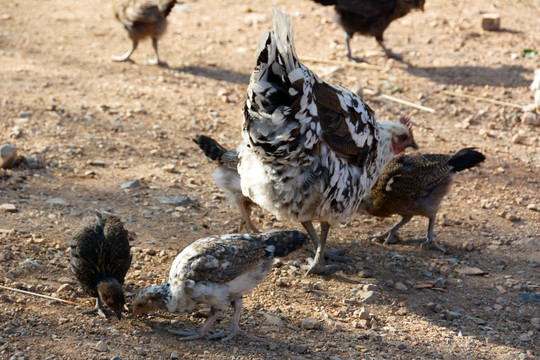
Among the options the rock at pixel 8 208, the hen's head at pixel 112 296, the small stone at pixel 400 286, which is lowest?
the small stone at pixel 400 286

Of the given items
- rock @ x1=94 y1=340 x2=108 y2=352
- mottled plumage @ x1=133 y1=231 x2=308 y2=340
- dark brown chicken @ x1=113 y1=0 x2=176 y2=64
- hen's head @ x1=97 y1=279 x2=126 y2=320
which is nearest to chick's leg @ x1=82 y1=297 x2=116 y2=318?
hen's head @ x1=97 y1=279 x2=126 y2=320

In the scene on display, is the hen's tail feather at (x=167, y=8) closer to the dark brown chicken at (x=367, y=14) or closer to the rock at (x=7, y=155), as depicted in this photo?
the dark brown chicken at (x=367, y=14)

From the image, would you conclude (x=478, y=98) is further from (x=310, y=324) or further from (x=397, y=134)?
(x=310, y=324)

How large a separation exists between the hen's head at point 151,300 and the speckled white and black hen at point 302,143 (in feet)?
4.09

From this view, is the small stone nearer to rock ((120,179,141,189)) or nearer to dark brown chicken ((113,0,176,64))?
rock ((120,179,141,189))

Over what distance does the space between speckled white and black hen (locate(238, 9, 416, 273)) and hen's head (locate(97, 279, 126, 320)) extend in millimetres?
1428

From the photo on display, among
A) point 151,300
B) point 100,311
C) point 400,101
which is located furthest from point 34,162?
point 400,101

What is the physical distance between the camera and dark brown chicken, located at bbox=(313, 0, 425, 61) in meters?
10.1

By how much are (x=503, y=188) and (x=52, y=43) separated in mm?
7562

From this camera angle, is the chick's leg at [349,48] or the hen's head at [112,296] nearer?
the hen's head at [112,296]

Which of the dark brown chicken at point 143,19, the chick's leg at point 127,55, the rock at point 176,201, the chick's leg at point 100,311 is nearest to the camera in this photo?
the chick's leg at point 100,311

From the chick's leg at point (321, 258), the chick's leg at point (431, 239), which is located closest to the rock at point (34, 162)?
the chick's leg at point (321, 258)

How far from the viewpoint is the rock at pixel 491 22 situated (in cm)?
1104

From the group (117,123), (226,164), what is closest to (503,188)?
(226,164)
